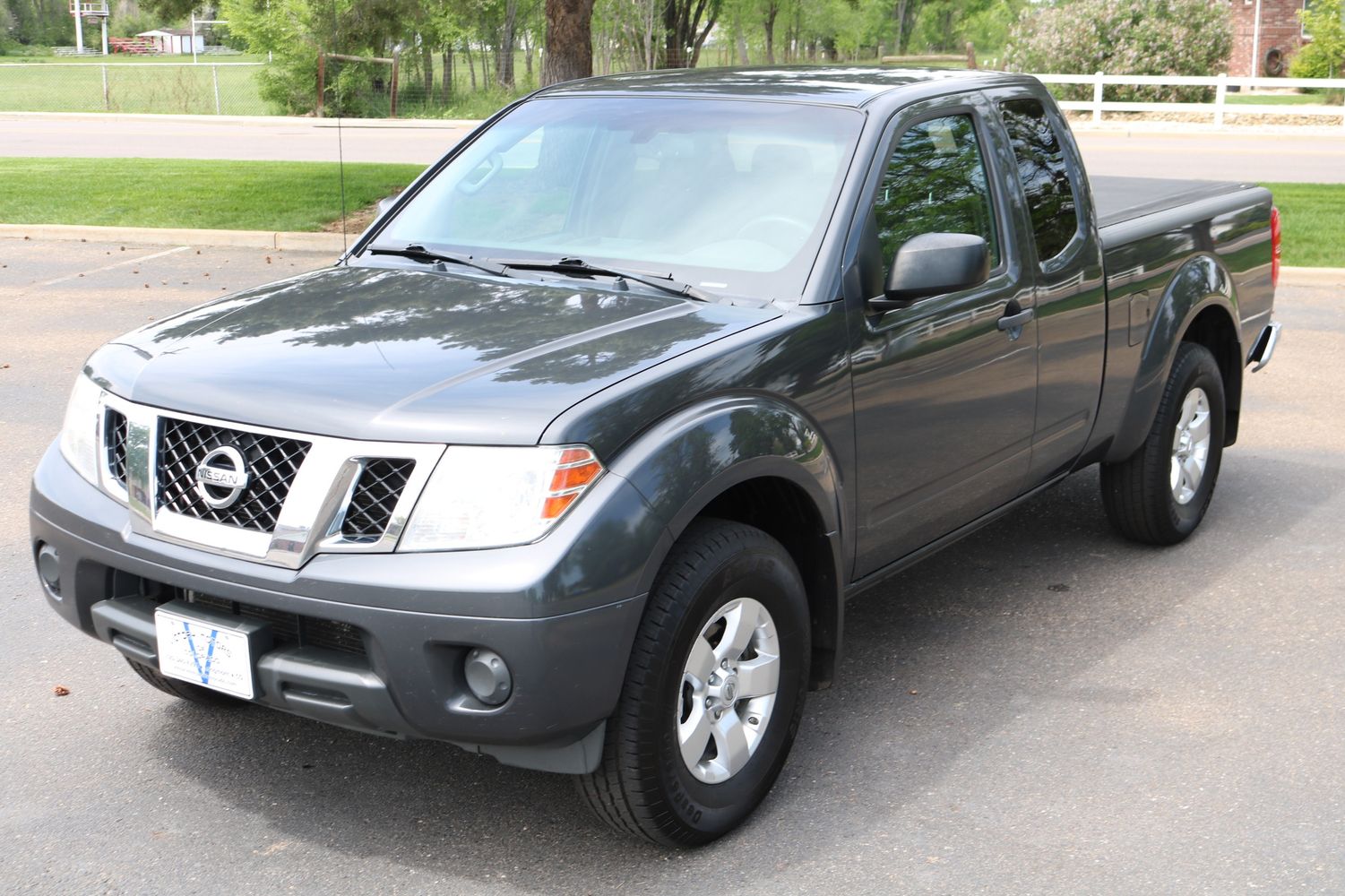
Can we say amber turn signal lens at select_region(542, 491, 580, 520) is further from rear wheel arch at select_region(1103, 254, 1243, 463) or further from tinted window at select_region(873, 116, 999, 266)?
rear wheel arch at select_region(1103, 254, 1243, 463)

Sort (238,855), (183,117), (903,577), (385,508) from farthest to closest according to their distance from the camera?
(183,117) < (903,577) < (238,855) < (385,508)

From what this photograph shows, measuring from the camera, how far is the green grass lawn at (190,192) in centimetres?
1517

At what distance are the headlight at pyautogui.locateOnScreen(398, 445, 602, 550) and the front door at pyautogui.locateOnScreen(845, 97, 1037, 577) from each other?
115 cm

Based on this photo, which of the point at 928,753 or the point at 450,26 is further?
the point at 450,26

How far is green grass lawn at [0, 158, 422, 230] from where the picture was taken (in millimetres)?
15172

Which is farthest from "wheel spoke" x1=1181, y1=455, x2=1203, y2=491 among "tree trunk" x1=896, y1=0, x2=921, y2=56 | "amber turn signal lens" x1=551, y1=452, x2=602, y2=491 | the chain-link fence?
"tree trunk" x1=896, y1=0, x2=921, y2=56

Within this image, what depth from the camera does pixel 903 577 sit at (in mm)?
5605

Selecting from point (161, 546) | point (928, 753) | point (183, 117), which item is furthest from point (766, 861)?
point (183, 117)

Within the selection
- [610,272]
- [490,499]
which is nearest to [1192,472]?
[610,272]

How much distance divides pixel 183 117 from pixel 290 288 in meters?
30.9

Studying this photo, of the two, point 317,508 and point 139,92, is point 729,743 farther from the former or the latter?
point 139,92

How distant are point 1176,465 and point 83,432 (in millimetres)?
4111

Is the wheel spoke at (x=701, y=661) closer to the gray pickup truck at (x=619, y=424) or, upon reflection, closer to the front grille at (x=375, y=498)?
the gray pickup truck at (x=619, y=424)

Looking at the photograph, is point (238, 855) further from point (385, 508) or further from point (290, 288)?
point (290, 288)
